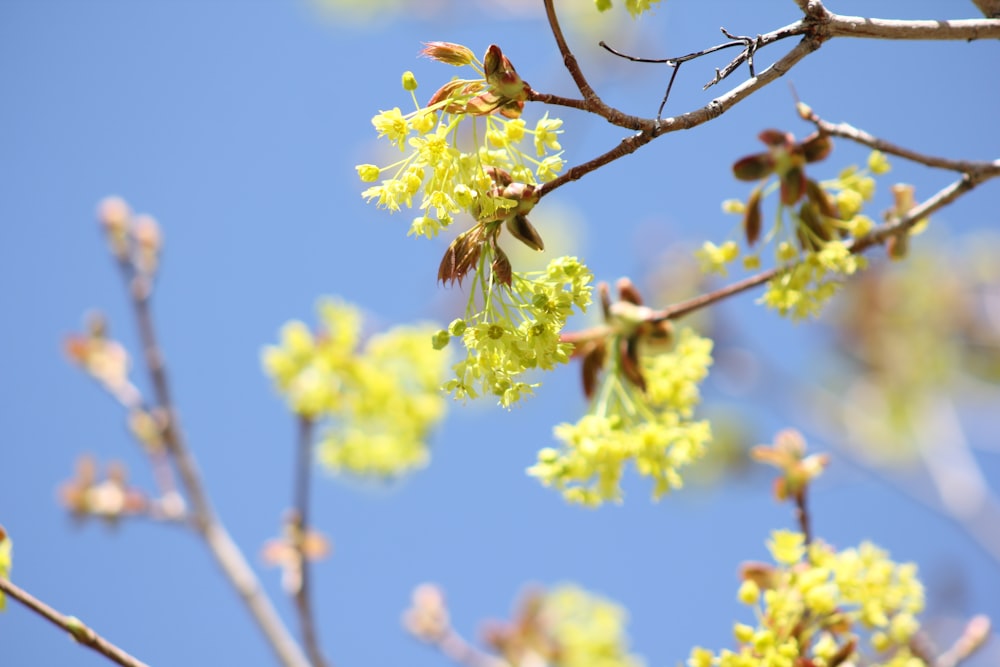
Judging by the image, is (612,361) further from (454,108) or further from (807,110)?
(454,108)

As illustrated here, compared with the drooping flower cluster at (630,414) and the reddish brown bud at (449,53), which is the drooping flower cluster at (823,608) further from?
the reddish brown bud at (449,53)

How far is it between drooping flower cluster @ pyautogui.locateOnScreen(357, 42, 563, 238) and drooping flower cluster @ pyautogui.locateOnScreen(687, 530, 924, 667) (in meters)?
0.98

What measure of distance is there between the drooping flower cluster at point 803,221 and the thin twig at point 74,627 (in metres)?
1.38

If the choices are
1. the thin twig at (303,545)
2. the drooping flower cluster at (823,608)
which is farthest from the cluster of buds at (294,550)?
the drooping flower cluster at (823,608)

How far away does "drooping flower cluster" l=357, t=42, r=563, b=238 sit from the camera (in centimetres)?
132

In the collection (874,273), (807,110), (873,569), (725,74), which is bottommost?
(873,569)

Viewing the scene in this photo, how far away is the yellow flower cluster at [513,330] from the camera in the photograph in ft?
4.55

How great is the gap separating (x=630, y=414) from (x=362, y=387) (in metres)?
1.39

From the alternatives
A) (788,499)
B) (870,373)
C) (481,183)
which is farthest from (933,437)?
(481,183)

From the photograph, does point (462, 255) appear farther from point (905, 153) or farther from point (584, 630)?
point (584, 630)

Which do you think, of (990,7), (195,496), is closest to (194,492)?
(195,496)

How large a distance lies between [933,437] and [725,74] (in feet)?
16.5

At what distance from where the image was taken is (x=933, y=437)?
560 cm

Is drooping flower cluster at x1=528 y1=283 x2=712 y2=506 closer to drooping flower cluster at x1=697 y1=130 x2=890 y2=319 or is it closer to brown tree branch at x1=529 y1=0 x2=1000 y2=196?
drooping flower cluster at x1=697 y1=130 x2=890 y2=319
